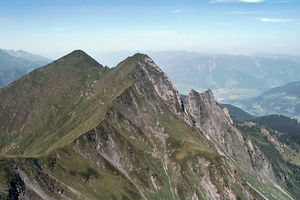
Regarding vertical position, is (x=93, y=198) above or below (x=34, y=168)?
below

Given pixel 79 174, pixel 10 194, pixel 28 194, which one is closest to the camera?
pixel 10 194

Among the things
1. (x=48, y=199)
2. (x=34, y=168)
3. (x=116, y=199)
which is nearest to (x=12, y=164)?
(x=34, y=168)

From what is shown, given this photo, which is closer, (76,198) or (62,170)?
(76,198)

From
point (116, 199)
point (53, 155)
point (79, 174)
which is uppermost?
point (53, 155)

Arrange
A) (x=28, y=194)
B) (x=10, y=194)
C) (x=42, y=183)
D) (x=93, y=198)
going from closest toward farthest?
1. (x=10, y=194)
2. (x=28, y=194)
3. (x=42, y=183)
4. (x=93, y=198)

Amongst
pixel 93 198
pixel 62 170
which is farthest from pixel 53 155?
pixel 93 198

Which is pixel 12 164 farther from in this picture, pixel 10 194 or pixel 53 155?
pixel 53 155

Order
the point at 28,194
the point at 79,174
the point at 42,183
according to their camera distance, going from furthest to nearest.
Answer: the point at 79,174, the point at 42,183, the point at 28,194

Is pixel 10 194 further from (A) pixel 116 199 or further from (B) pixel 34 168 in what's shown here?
(A) pixel 116 199

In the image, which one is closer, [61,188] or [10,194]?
[10,194]
